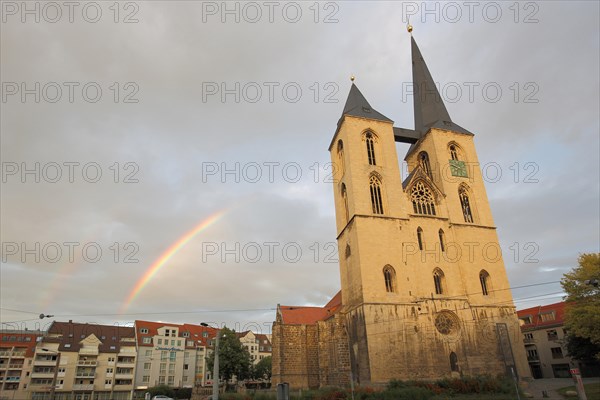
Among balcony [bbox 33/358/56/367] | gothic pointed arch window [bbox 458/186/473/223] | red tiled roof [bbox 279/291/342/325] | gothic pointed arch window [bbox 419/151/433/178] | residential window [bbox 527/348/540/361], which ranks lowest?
residential window [bbox 527/348/540/361]

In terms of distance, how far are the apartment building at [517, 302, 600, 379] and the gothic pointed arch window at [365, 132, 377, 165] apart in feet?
105

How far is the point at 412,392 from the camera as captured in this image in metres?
23.2

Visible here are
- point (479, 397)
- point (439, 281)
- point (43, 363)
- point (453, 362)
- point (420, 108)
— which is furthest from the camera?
point (43, 363)

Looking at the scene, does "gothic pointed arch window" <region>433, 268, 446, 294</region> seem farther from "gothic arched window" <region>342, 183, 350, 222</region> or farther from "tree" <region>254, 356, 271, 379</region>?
"tree" <region>254, 356, 271, 379</region>

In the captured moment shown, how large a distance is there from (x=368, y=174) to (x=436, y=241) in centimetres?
855

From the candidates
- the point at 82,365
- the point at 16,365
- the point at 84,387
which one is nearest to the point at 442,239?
the point at 82,365

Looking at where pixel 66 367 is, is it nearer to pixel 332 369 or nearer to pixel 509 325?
pixel 332 369

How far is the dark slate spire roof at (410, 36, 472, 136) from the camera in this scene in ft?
133

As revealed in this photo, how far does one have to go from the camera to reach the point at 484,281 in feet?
110

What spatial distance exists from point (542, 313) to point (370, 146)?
127 feet

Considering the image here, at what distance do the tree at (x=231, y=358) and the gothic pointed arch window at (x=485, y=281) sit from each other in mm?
29983

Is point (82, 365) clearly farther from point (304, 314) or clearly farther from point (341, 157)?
point (341, 157)

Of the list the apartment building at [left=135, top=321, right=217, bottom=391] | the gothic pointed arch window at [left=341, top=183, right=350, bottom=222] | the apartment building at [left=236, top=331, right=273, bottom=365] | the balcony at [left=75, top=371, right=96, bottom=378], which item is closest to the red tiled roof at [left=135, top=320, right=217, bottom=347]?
the apartment building at [left=135, top=321, right=217, bottom=391]

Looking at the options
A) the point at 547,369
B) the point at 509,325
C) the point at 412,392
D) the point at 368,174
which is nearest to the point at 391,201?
the point at 368,174
